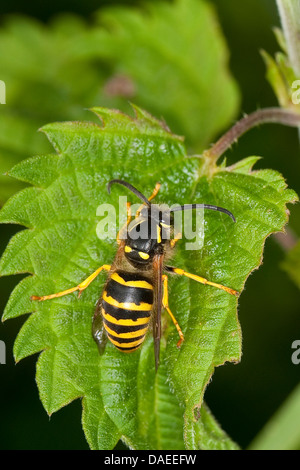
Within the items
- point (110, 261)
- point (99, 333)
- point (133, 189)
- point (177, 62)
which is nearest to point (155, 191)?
point (133, 189)

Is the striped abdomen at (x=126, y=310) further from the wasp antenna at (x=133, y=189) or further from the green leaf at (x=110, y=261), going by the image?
the wasp antenna at (x=133, y=189)

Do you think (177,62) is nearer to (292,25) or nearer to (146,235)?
(292,25)

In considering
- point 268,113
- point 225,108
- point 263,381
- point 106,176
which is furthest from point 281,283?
point 106,176

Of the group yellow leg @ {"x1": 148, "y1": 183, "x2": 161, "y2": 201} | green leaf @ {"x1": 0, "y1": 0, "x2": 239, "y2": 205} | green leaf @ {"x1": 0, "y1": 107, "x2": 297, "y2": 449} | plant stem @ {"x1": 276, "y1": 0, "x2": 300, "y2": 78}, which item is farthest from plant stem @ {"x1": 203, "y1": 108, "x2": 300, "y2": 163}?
green leaf @ {"x1": 0, "y1": 0, "x2": 239, "y2": 205}

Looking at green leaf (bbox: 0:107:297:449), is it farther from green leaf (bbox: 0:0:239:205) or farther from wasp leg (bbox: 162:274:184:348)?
green leaf (bbox: 0:0:239:205)

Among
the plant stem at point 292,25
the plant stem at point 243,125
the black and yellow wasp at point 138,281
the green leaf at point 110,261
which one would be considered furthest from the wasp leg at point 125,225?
the plant stem at point 292,25

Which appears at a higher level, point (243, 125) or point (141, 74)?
point (141, 74)
